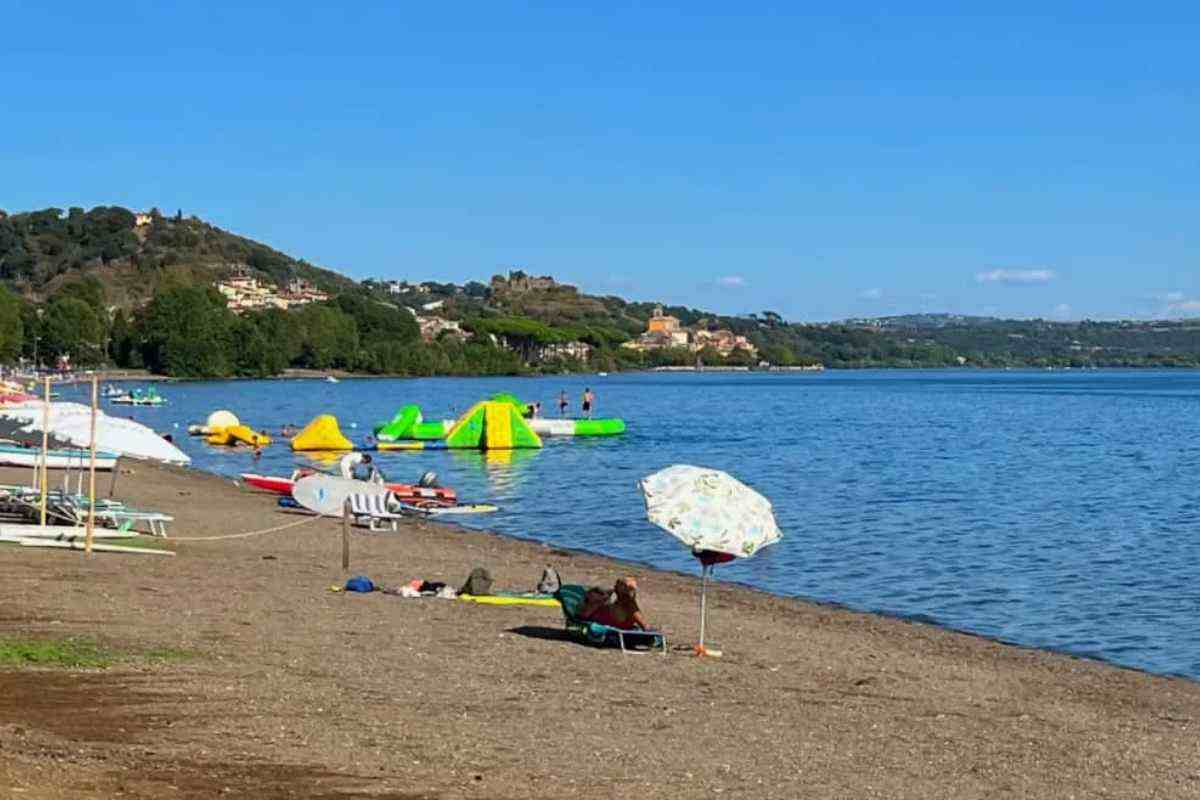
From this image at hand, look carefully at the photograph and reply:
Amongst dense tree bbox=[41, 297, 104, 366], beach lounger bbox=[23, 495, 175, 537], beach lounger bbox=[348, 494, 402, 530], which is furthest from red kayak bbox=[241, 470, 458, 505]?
dense tree bbox=[41, 297, 104, 366]

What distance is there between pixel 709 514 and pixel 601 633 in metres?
1.76

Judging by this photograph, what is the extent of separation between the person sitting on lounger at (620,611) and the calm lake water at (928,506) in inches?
94.3

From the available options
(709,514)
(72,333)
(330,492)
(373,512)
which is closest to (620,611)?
(709,514)

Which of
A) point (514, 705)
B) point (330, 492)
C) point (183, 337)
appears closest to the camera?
point (514, 705)

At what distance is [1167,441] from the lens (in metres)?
77.8

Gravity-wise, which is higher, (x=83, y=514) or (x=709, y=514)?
(x=709, y=514)

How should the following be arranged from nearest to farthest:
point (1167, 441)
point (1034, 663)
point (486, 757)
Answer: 1. point (486, 757)
2. point (1034, 663)
3. point (1167, 441)

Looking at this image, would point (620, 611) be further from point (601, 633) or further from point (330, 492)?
point (330, 492)

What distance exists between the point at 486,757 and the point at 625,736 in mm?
1488

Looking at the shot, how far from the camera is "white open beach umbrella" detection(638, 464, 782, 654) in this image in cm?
1602

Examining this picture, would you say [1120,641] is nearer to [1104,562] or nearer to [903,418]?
[1104,562]

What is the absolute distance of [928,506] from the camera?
134 ft

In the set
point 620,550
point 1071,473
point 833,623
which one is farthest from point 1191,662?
point 1071,473

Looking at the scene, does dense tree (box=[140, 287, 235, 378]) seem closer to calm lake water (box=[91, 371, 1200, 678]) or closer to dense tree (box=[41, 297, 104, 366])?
dense tree (box=[41, 297, 104, 366])
